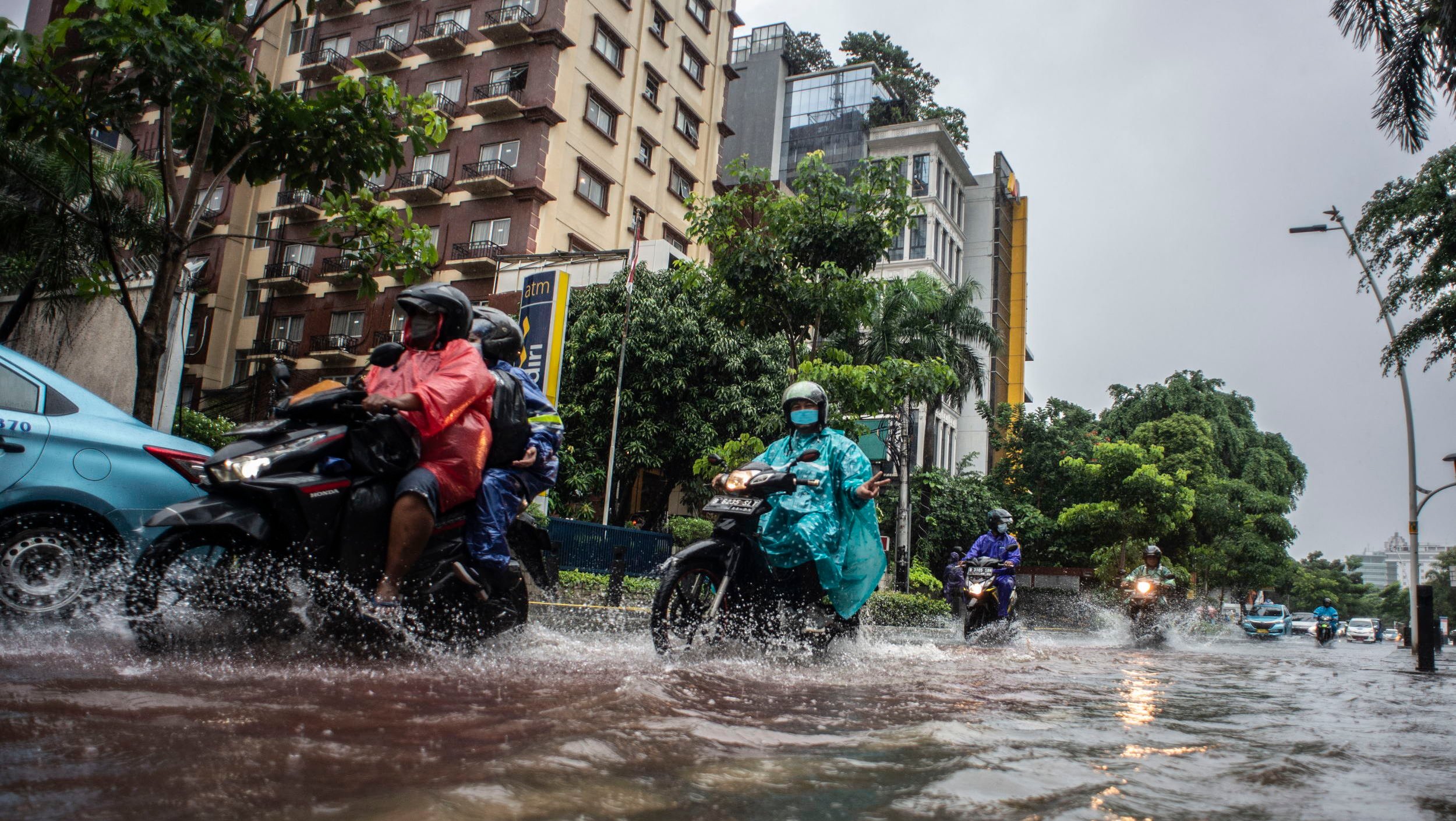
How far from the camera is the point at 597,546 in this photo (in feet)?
58.7

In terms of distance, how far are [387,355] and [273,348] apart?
31.4 metres

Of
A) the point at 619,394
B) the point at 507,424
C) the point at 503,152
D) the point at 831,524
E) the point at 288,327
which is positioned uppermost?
the point at 503,152

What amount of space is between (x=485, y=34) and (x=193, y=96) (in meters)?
26.6

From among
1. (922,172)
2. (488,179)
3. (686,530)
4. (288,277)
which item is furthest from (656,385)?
(922,172)

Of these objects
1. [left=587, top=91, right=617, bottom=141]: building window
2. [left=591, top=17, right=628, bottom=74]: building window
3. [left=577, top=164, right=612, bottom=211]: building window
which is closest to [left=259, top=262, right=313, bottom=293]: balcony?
[left=577, top=164, right=612, bottom=211]: building window

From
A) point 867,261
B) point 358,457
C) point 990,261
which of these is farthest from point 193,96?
point 990,261

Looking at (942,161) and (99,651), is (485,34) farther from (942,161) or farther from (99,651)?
(99,651)

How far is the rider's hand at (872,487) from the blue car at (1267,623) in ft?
110

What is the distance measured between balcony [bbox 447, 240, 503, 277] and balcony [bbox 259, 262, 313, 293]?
19.4 ft

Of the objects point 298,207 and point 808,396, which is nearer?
point 808,396

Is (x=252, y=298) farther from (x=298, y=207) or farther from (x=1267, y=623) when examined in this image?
(x=1267, y=623)

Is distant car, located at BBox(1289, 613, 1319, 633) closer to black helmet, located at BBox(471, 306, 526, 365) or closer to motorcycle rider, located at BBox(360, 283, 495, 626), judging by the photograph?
black helmet, located at BBox(471, 306, 526, 365)

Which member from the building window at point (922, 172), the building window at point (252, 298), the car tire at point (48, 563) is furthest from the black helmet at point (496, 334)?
the building window at point (922, 172)

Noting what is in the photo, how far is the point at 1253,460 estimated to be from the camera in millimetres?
52281
